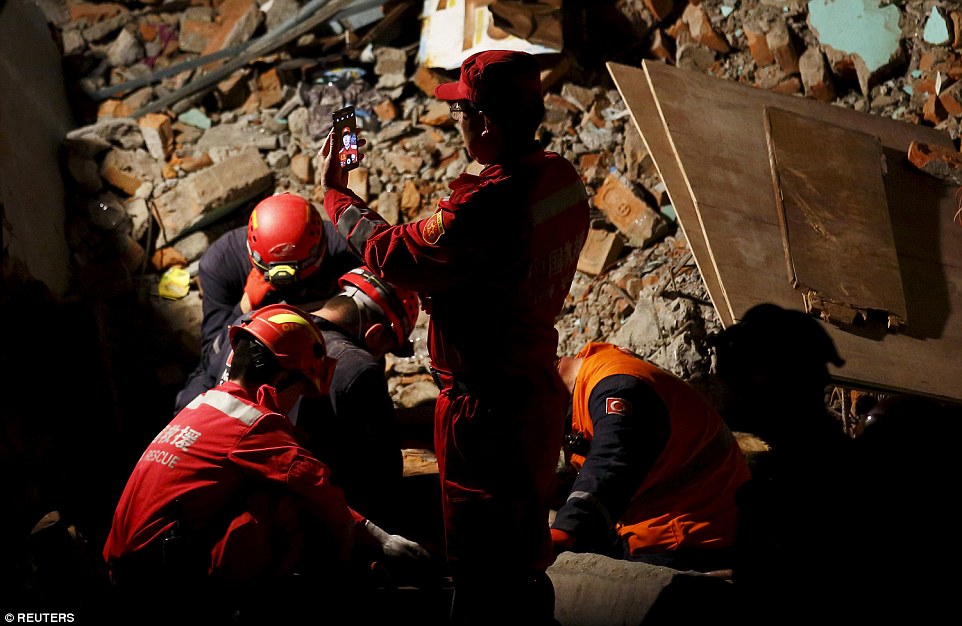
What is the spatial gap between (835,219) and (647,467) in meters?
2.00

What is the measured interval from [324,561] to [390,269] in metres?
1.19

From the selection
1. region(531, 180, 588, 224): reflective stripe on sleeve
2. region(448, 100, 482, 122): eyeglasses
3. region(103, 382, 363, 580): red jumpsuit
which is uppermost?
region(448, 100, 482, 122): eyeglasses

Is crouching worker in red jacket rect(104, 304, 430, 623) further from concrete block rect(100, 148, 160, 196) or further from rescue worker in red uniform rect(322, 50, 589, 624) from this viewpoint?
concrete block rect(100, 148, 160, 196)

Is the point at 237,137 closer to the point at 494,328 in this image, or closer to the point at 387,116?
the point at 387,116

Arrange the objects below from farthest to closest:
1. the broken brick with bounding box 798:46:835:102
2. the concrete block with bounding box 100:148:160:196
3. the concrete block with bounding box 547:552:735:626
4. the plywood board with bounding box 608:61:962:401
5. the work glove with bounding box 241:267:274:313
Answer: the concrete block with bounding box 100:148:160:196
the broken brick with bounding box 798:46:835:102
the work glove with bounding box 241:267:274:313
the plywood board with bounding box 608:61:962:401
the concrete block with bounding box 547:552:735:626

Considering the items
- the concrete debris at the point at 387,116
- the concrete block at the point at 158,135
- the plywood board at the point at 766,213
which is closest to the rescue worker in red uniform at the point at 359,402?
the concrete debris at the point at 387,116

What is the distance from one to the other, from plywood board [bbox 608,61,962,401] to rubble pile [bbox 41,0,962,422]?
68cm

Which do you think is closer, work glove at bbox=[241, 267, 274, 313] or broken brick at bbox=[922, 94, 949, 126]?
work glove at bbox=[241, 267, 274, 313]

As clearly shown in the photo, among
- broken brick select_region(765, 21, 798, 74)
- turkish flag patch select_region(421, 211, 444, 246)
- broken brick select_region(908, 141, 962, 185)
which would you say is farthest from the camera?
broken brick select_region(765, 21, 798, 74)

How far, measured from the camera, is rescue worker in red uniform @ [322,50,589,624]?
2641 millimetres

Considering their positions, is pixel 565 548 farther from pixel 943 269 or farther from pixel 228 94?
pixel 228 94

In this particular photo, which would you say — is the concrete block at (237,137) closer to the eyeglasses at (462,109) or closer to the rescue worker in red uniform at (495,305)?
the rescue worker in red uniform at (495,305)

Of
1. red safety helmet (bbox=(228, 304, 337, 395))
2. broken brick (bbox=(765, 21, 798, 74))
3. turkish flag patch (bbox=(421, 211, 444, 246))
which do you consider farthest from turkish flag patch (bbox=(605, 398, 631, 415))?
broken brick (bbox=(765, 21, 798, 74))

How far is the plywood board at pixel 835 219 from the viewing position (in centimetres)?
410
